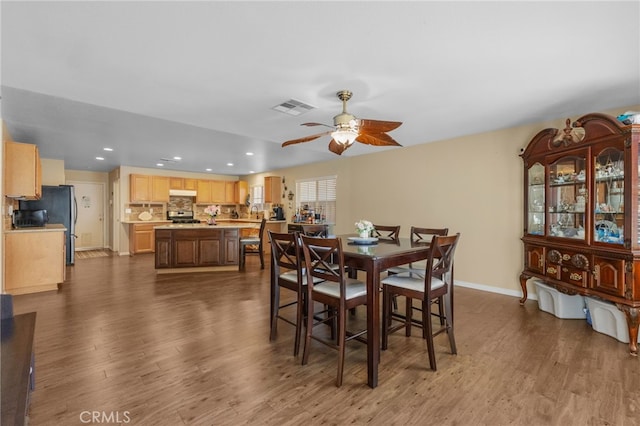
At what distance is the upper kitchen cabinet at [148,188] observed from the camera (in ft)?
25.8

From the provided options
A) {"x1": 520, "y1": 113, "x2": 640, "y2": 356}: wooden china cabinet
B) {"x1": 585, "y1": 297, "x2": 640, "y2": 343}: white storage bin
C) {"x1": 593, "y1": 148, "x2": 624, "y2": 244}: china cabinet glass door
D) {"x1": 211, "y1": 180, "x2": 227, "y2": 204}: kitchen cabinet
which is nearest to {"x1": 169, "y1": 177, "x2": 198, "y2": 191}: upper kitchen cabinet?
{"x1": 211, "y1": 180, "x2": 227, "y2": 204}: kitchen cabinet

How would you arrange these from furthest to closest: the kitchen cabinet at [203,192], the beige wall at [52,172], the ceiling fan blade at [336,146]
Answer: the kitchen cabinet at [203,192]
the beige wall at [52,172]
the ceiling fan blade at [336,146]

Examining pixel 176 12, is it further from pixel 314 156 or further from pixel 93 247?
pixel 93 247

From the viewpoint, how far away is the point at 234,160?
6.98 metres

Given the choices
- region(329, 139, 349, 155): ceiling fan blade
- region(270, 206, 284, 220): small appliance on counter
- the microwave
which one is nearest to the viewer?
region(329, 139, 349, 155): ceiling fan blade

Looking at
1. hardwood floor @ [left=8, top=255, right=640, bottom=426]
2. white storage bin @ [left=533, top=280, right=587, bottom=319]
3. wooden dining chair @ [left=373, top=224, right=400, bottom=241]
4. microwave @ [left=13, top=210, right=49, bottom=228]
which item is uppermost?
microwave @ [left=13, top=210, right=49, bottom=228]

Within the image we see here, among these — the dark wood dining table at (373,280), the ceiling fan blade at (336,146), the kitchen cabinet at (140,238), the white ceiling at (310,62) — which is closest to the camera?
the white ceiling at (310,62)

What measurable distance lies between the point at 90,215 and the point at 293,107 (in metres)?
8.23

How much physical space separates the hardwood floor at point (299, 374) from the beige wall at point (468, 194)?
1011 mm

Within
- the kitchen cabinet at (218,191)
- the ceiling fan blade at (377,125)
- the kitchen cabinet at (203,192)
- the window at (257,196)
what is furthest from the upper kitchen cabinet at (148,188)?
the ceiling fan blade at (377,125)

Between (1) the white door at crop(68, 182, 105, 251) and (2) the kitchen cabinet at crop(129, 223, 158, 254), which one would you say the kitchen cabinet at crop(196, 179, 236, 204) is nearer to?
(2) the kitchen cabinet at crop(129, 223, 158, 254)

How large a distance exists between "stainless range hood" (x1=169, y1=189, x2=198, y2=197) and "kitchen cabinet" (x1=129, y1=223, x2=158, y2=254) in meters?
1.11

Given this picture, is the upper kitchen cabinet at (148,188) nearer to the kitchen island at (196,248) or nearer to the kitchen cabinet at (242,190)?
the kitchen cabinet at (242,190)

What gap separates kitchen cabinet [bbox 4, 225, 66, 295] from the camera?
414 cm
